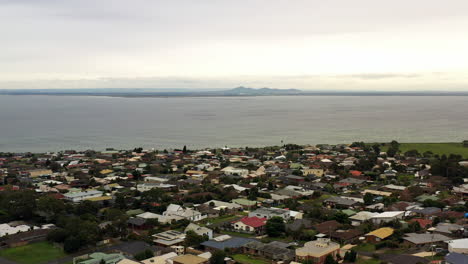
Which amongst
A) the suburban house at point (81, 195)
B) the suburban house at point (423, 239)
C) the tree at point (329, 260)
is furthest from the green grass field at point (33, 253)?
the suburban house at point (423, 239)

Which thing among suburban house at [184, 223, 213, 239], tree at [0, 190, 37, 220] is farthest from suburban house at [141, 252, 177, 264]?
tree at [0, 190, 37, 220]

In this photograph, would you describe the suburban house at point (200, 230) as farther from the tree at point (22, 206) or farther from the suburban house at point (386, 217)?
the tree at point (22, 206)

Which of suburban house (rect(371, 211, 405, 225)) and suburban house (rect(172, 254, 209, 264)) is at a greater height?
suburban house (rect(371, 211, 405, 225))

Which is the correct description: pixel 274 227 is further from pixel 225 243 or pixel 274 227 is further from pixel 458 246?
pixel 458 246

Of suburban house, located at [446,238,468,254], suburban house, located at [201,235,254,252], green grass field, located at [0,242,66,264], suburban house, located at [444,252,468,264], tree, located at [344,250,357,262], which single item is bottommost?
green grass field, located at [0,242,66,264]

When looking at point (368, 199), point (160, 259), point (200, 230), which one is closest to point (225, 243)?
point (200, 230)

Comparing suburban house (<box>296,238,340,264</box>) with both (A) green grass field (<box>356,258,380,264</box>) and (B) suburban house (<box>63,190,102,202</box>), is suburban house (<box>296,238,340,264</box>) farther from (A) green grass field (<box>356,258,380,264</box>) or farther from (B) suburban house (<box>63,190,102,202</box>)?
(B) suburban house (<box>63,190,102,202</box>)
